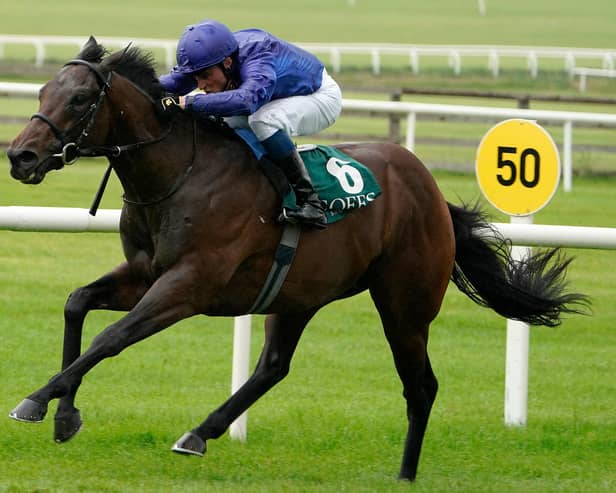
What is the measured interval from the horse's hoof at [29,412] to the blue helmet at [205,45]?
1.32 meters

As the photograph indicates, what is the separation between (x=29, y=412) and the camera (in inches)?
175

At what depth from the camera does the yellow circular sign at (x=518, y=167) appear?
6094 millimetres

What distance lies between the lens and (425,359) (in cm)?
561

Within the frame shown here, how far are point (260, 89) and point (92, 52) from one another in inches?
23.5

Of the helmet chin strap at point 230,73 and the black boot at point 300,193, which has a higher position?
the helmet chin strap at point 230,73

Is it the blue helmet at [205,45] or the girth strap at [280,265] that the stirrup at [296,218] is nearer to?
the girth strap at [280,265]

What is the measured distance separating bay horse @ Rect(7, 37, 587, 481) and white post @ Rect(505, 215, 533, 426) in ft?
1.18

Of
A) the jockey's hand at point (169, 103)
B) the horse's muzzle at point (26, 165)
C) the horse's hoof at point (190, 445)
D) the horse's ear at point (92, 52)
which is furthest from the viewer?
the horse's hoof at point (190, 445)

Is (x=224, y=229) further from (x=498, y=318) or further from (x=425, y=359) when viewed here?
(x=498, y=318)

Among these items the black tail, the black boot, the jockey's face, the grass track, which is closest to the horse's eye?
the jockey's face

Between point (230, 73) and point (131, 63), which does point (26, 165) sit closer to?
point (131, 63)

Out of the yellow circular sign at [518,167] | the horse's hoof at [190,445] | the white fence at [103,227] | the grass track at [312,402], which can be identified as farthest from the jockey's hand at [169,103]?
the yellow circular sign at [518,167]

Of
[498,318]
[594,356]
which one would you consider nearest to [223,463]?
[594,356]

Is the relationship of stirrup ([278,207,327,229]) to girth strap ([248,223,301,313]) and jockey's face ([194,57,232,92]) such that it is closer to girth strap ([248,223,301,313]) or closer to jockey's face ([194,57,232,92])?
girth strap ([248,223,301,313])
